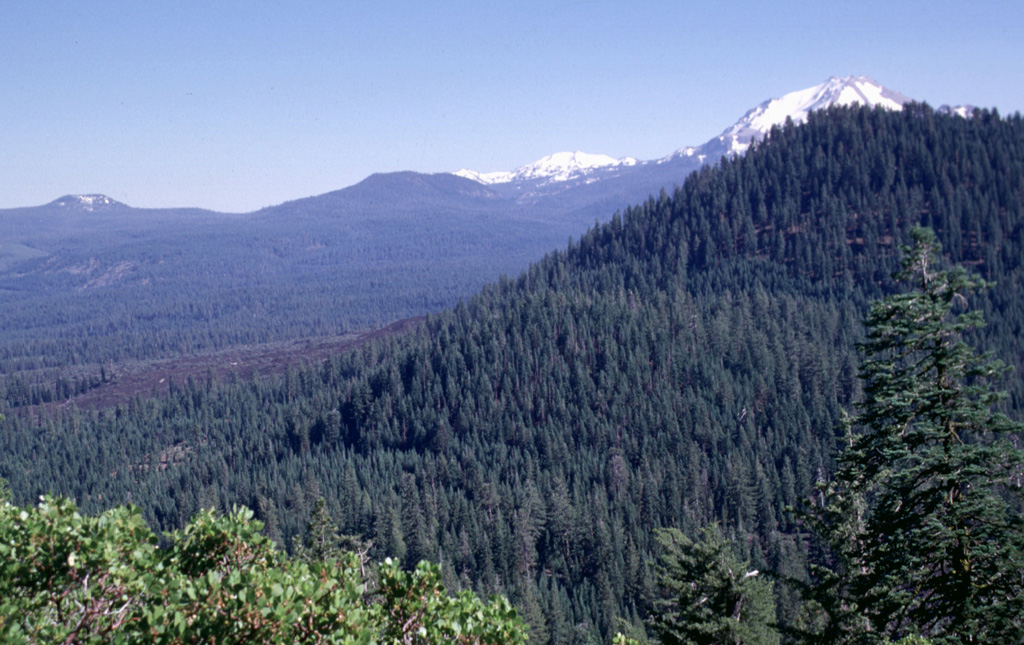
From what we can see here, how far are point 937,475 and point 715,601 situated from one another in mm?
11231

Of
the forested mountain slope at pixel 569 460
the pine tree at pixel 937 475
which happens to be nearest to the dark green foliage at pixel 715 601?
the pine tree at pixel 937 475

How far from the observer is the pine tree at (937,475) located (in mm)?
22812

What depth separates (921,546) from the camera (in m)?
23.8

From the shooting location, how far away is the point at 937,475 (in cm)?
2408

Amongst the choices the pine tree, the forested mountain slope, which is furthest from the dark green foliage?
the forested mountain slope

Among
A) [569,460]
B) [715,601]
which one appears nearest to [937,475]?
[715,601]

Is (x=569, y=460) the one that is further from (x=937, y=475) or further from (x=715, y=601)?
(x=937, y=475)

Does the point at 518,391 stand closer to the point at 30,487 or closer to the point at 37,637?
the point at 30,487

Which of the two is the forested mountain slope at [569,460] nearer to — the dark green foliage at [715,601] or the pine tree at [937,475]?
the dark green foliage at [715,601]

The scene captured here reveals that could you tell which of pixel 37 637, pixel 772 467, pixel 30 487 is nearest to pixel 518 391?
pixel 772 467

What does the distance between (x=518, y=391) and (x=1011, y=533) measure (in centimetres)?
16429

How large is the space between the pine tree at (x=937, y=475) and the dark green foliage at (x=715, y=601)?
563 cm

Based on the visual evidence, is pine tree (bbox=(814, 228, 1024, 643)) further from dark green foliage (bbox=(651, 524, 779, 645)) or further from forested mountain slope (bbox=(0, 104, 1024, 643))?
forested mountain slope (bbox=(0, 104, 1024, 643))

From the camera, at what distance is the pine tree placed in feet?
74.8
